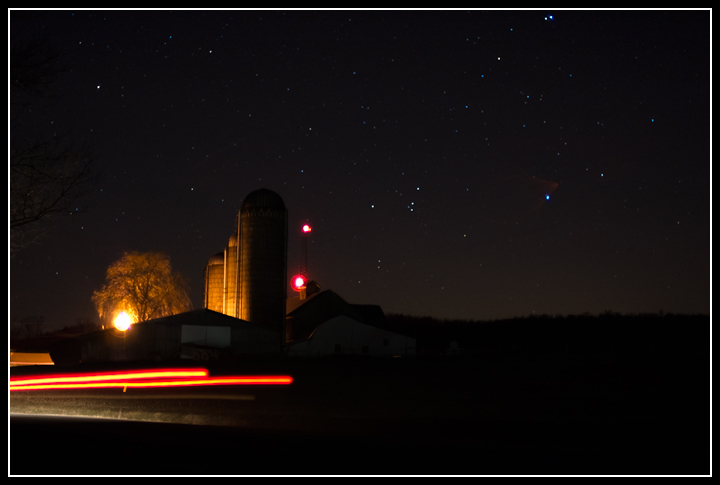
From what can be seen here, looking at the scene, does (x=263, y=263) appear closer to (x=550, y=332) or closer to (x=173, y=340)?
(x=173, y=340)

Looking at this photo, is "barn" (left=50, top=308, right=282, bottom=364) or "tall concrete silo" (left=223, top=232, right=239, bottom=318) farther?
"tall concrete silo" (left=223, top=232, right=239, bottom=318)

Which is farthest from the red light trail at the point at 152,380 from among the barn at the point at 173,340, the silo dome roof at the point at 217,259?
the silo dome roof at the point at 217,259

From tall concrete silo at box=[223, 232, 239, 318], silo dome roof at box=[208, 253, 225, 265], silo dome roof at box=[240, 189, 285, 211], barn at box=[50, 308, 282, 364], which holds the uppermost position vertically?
silo dome roof at box=[240, 189, 285, 211]

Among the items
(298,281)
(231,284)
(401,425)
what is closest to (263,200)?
(231,284)

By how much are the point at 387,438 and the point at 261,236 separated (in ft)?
104

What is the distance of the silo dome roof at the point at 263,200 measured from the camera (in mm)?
43656

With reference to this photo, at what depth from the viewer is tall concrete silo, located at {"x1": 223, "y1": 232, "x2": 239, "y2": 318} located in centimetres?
4406

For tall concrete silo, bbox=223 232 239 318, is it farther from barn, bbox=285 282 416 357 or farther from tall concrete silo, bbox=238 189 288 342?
barn, bbox=285 282 416 357

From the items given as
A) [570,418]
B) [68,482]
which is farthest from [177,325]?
[68,482]

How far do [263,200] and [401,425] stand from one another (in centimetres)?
3131

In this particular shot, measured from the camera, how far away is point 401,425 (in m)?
14.2

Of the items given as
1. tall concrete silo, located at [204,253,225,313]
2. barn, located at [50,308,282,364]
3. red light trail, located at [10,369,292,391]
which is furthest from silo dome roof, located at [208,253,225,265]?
red light trail, located at [10,369,292,391]

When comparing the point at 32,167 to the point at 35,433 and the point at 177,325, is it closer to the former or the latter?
the point at 35,433

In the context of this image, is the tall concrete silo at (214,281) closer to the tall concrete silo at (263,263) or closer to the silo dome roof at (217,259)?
the silo dome roof at (217,259)
